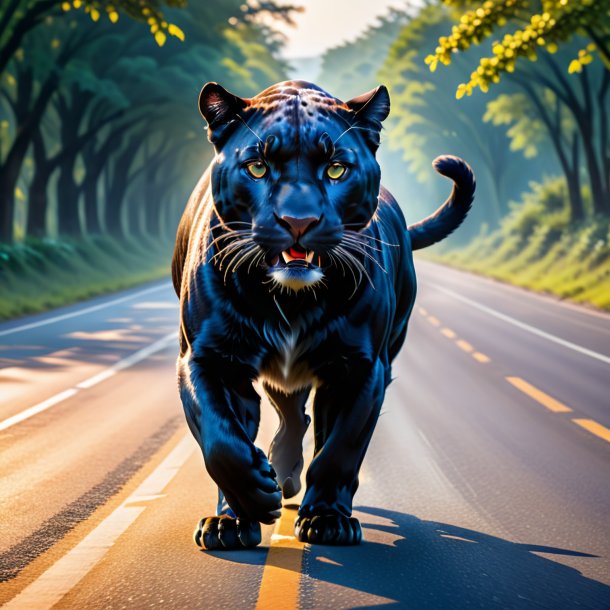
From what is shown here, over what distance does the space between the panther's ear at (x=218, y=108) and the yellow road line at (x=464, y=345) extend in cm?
1063

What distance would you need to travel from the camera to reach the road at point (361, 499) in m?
4.26

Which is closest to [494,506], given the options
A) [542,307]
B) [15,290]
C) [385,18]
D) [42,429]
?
[42,429]

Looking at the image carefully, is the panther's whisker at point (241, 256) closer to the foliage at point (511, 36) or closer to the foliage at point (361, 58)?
the foliage at point (511, 36)

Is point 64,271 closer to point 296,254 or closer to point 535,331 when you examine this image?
point 535,331

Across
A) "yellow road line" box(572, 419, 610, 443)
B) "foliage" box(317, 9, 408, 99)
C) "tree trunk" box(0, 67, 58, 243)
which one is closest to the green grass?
"tree trunk" box(0, 67, 58, 243)

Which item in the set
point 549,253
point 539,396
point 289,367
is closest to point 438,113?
point 549,253

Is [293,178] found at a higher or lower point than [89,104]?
lower

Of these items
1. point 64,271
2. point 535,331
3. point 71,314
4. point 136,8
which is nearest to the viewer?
point 136,8

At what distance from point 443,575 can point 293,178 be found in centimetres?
169

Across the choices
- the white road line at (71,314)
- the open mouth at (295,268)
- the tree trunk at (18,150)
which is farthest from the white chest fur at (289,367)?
the tree trunk at (18,150)

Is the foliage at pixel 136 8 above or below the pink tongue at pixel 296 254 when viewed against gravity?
above

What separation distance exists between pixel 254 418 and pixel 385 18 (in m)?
75.5

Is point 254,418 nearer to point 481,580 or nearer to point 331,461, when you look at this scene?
point 331,461

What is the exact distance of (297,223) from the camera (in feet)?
13.5
